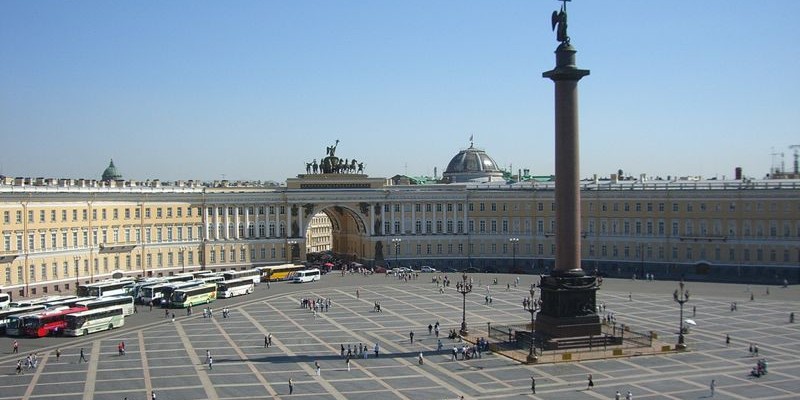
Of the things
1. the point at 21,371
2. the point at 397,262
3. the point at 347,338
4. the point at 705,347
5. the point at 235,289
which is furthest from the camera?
the point at 397,262

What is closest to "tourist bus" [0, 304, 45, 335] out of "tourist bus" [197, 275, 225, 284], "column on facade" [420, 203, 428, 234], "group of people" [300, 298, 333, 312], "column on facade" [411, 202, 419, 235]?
"tourist bus" [197, 275, 225, 284]

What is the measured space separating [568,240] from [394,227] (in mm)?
48582

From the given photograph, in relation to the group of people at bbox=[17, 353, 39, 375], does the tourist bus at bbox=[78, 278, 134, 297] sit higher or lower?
higher

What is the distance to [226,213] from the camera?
86.5 metres

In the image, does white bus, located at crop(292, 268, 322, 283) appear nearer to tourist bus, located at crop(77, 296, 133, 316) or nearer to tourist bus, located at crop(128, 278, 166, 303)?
tourist bus, located at crop(128, 278, 166, 303)

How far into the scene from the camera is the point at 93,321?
5288 centimetres

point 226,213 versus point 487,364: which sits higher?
point 226,213

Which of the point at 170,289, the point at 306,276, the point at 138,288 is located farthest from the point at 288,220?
the point at 170,289

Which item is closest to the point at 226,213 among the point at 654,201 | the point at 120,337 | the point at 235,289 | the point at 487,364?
the point at 235,289

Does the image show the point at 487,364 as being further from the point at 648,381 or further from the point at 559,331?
the point at 648,381

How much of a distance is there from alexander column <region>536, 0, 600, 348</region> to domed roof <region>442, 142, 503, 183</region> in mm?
67547

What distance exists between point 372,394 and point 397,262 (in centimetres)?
5453

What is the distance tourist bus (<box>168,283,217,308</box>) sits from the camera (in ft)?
206

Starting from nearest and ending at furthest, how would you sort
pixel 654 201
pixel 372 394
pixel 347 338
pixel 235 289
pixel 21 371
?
pixel 372 394
pixel 21 371
pixel 347 338
pixel 235 289
pixel 654 201
